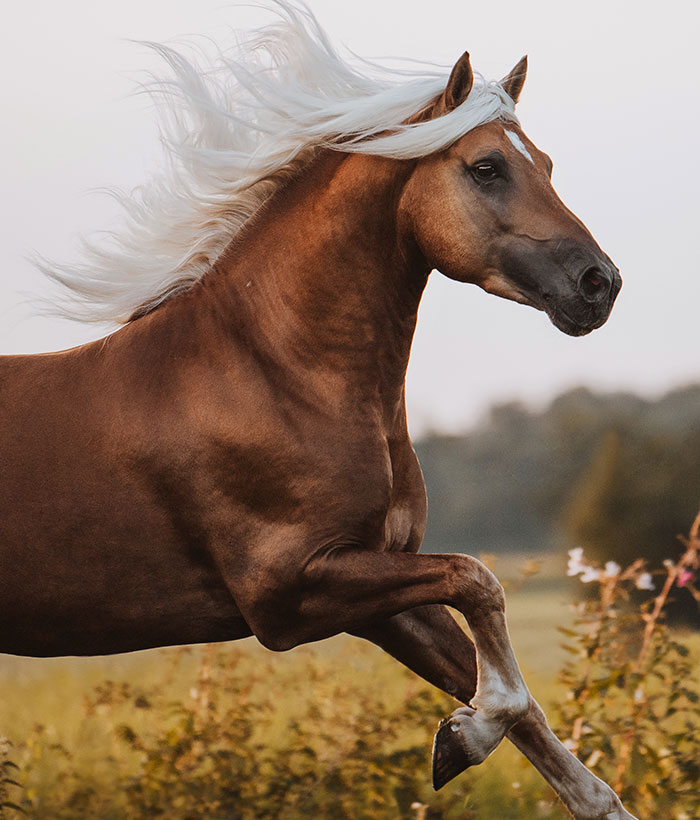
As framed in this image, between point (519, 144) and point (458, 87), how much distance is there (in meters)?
0.24

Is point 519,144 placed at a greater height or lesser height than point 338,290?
greater

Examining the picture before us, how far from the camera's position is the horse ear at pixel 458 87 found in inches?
124

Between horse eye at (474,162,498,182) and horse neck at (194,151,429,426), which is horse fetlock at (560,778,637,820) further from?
horse eye at (474,162,498,182)

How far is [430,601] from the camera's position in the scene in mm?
3010

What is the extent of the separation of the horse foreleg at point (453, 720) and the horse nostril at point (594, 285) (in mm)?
1139

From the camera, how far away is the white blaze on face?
123 inches

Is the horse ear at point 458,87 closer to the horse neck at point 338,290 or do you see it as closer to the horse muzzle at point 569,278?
the horse neck at point 338,290

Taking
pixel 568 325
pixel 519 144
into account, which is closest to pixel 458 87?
pixel 519 144

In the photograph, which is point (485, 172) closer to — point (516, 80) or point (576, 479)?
point (516, 80)

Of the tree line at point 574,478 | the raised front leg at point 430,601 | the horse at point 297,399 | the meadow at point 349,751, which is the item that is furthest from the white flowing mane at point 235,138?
the tree line at point 574,478

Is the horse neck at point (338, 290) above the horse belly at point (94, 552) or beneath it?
above

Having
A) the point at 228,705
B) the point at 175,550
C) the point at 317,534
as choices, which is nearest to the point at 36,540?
the point at 175,550

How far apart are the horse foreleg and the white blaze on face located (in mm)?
1416

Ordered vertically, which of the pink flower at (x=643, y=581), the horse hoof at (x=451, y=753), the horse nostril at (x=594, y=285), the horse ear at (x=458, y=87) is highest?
the horse ear at (x=458, y=87)
